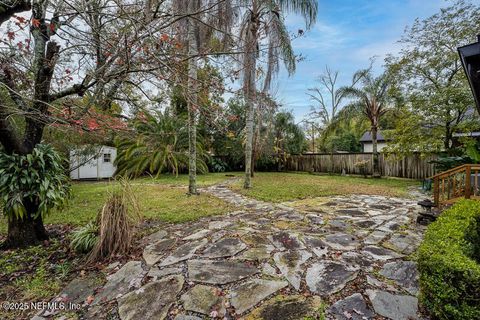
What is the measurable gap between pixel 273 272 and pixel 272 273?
0.02 meters

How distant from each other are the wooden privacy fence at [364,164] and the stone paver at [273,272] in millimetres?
7489

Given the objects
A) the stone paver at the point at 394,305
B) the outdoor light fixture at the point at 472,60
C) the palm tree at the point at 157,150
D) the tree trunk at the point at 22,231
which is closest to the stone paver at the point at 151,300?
the stone paver at the point at 394,305

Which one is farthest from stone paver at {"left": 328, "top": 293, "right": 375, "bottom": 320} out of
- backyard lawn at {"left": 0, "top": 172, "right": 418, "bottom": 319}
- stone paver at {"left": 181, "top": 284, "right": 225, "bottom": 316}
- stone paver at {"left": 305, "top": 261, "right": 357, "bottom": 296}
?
backyard lawn at {"left": 0, "top": 172, "right": 418, "bottom": 319}

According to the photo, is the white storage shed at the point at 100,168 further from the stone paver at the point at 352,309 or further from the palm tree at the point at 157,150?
the stone paver at the point at 352,309

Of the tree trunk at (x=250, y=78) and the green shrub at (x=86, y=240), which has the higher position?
the tree trunk at (x=250, y=78)

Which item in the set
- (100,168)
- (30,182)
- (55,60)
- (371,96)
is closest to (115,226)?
(30,182)

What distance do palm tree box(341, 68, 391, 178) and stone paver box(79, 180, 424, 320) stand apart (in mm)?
8468

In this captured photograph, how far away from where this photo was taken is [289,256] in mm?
2904

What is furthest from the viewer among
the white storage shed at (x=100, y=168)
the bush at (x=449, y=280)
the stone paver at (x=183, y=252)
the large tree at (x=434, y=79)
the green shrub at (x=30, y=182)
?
the white storage shed at (x=100, y=168)

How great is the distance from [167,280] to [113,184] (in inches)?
65.3

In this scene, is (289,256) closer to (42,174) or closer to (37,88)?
(42,174)

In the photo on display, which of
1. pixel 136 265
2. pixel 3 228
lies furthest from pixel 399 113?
pixel 3 228

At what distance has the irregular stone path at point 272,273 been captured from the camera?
2039mm

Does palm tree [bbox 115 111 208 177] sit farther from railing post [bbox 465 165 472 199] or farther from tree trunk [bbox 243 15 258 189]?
railing post [bbox 465 165 472 199]
